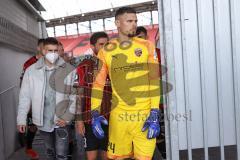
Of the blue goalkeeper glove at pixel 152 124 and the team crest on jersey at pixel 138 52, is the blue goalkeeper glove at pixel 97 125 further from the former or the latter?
the team crest on jersey at pixel 138 52

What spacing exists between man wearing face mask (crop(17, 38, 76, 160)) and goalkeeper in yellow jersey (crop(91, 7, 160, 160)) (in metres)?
0.83

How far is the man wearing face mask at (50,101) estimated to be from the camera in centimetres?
425

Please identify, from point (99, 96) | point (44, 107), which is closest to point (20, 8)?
point (44, 107)

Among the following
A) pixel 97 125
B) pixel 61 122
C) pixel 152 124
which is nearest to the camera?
pixel 152 124

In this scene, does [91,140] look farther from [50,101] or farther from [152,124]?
[152,124]

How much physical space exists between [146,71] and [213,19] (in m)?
0.75

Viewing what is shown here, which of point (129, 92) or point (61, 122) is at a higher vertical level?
point (129, 92)

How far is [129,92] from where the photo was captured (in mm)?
3434

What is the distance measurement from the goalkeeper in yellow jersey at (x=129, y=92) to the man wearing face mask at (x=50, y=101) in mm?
825

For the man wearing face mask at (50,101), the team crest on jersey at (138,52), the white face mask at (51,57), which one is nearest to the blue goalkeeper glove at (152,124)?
the team crest on jersey at (138,52)

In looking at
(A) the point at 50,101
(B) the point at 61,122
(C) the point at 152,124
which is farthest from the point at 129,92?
(A) the point at 50,101

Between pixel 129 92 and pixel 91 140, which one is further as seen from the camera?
pixel 91 140

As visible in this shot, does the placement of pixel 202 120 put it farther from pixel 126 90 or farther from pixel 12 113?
pixel 12 113

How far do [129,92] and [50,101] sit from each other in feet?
4.07
